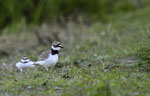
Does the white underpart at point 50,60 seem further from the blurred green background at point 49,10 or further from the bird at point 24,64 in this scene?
the blurred green background at point 49,10

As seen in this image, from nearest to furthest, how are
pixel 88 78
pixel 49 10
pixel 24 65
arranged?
pixel 88 78
pixel 24 65
pixel 49 10

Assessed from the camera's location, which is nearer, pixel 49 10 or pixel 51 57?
pixel 51 57

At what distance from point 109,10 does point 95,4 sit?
260cm

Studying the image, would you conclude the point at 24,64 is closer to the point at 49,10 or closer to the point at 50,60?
the point at 50,60

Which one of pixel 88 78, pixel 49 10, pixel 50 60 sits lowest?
pixel 88 78

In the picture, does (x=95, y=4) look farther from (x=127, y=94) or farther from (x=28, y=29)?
(x=127, y=94)

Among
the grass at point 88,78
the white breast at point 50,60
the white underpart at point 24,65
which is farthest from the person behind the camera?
the white underpart at point 24,65

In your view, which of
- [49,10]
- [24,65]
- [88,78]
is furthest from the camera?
[49,10]

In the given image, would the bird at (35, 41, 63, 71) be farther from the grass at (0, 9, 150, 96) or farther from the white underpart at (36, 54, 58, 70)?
the grass at (0, 9, 150, 96)

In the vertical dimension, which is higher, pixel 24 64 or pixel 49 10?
pixel 49 10

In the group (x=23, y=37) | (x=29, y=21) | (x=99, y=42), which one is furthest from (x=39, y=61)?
(x=29, y=21)

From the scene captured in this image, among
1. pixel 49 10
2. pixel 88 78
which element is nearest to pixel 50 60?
pixel 88 78

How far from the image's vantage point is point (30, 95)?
5414 millimetres

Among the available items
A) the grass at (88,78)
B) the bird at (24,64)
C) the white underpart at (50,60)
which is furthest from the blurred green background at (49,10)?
the white underpart at (50,60)
